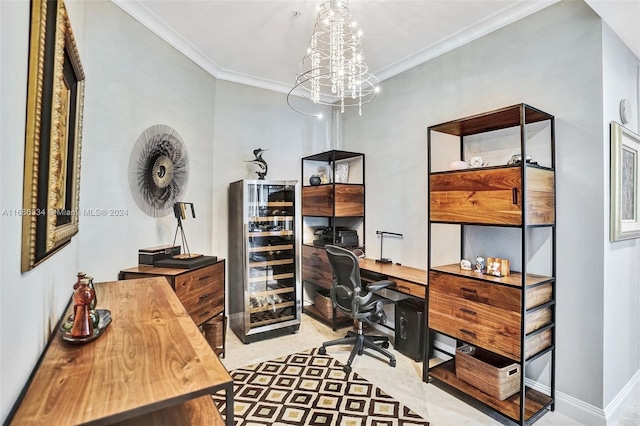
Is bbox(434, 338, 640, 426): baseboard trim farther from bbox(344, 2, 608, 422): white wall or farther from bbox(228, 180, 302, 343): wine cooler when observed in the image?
bbox(228, 180, 302, 343): wine cooler

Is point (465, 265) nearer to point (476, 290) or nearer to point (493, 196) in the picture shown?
point (476, 290)

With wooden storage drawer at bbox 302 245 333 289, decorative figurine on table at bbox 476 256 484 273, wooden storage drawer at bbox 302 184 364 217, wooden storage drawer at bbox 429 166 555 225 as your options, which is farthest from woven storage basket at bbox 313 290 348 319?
wooden storage drawer at bbox 429 166 555 225

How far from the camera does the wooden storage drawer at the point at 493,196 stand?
2.03 m

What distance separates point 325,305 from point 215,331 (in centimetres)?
135

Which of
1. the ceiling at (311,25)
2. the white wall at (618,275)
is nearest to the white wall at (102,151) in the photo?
the ceiling at (311,25)

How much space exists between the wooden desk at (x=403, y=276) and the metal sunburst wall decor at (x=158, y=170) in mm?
1975

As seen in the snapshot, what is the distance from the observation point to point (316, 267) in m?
3.86

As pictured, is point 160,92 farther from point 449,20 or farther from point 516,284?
point 516,284

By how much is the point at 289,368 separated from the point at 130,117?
2.39 meters

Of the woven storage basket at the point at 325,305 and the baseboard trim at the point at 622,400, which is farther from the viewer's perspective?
the woven storage basket at the point at 325,305

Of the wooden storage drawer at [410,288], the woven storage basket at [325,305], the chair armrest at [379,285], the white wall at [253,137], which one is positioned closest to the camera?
the wooden storage drawer at [410,288]

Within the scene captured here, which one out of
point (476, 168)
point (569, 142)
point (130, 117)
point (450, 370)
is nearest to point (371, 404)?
point (450, 370)

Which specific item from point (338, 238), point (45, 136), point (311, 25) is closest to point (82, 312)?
point (45, 136)

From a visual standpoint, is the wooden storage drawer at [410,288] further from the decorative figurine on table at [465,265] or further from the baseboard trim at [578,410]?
the baseboard trim at [578,410]
